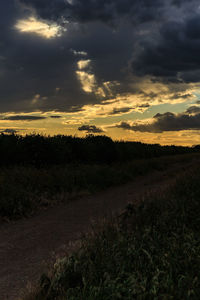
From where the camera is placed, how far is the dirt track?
18.3 ft

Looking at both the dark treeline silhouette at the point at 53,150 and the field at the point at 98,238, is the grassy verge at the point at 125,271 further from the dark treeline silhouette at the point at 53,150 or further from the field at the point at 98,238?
the dark treeline silhouette at the point at 53,150

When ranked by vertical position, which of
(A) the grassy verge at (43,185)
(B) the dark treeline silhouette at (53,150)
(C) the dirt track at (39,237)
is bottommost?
(C) the dirt track at (39,237)

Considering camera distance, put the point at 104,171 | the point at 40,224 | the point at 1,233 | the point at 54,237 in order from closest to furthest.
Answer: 1. the point at 54,237
2. the point at 1,233
3. the point at 40,224
4. the point at 104,171

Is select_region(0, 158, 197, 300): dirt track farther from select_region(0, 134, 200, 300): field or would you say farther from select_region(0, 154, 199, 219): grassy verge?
select_region(0, 154, 199, 219): grassy verge

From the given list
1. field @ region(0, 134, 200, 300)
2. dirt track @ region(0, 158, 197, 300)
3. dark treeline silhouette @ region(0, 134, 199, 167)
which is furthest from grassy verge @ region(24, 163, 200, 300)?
dark treeline silhouette @ region(0, 134, 199, 167)

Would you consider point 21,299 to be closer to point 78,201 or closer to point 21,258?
point 21,258

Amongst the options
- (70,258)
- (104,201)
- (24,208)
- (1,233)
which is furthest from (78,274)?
(104,201)

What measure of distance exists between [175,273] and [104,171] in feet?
45.2

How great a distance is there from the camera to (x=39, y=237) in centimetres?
804

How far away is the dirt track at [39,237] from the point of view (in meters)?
5.58

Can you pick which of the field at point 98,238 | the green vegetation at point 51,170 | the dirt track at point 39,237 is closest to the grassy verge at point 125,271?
the field at point 98,238

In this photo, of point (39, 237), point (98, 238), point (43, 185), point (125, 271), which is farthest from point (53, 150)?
point (125, 271)

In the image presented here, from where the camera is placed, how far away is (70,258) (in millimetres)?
4844

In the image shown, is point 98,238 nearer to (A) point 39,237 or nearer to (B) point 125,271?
(B) point 125,271
